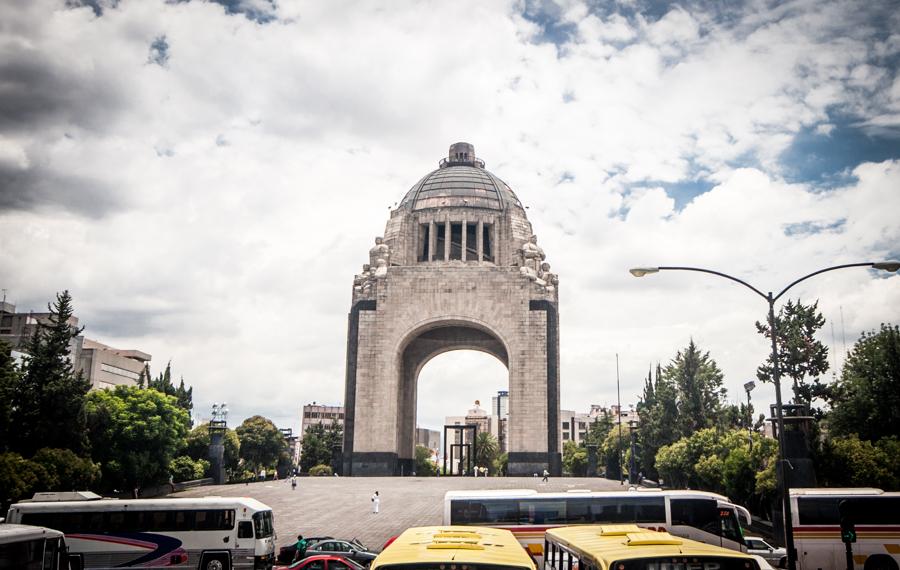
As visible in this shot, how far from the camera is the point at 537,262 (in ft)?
209

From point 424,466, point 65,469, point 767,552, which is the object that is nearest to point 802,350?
point 767,552

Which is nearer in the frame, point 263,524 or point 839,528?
point 839,528

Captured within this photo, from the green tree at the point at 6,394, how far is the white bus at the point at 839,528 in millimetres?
30181

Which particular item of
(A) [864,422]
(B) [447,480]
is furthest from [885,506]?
(B) [447,480]

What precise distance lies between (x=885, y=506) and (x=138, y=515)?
65.3 feet

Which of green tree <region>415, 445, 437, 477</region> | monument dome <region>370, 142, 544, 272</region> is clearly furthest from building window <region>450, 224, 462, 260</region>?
green tree <region>415, 445, 437, 477</region>

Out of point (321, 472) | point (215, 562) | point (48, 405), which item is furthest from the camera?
point (321, 472)

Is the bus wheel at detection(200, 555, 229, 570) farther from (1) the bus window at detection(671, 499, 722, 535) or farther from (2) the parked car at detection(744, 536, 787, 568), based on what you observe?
(2) the parked car at detection(744, 536, 787, 568)

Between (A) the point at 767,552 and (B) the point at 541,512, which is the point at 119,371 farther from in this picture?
(A) the point at 767,552

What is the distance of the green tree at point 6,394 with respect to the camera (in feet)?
103

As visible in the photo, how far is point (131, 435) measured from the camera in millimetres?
37562

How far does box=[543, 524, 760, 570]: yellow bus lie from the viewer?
8008 millimetres

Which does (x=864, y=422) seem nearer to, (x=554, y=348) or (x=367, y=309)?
(x=554, y=348)

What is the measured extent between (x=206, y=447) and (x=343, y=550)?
3797cm
